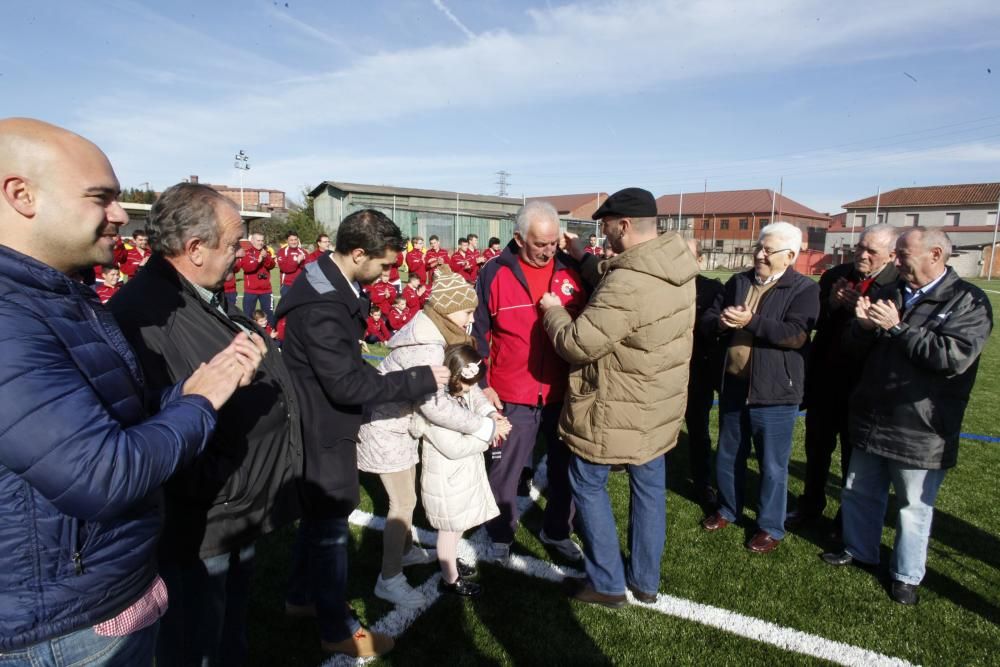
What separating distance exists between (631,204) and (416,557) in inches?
95.5

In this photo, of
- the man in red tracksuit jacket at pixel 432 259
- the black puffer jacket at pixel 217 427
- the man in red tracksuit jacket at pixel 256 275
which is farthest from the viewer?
the man in red tracksuit jacket at pixel 432 259

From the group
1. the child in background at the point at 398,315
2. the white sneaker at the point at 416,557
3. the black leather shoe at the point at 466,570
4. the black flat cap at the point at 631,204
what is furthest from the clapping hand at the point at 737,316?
the child in background at the point at 398,315

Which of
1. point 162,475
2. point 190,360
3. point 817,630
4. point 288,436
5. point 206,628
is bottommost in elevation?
point 817,630

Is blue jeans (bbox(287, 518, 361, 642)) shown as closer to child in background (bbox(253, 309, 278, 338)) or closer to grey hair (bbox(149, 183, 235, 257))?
child in background (bbox(253, 309, 278, 338))

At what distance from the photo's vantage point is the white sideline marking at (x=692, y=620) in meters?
2.74

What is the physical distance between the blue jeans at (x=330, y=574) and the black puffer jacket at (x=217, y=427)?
0.46 m

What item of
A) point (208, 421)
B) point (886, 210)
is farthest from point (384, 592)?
point (886, 210)

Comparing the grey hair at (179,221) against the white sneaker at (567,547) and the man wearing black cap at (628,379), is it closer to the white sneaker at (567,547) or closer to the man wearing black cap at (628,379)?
the man wearing black cap at (628,379)

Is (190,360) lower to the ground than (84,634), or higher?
higher

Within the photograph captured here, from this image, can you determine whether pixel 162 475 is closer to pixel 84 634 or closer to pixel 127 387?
pixel 127 387

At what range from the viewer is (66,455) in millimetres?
1091

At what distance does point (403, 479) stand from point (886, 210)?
63326mm

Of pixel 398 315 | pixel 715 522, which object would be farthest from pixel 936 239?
pixel 398 315

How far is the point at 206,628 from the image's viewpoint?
6.67 feet
